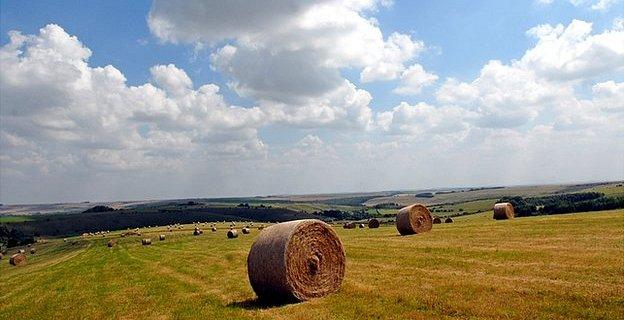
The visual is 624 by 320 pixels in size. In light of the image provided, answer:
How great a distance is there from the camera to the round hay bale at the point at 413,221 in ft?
129

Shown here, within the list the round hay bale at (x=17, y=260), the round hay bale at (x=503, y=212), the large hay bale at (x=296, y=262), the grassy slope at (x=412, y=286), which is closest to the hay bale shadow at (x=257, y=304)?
the grassy slope at (x=412, y=286)

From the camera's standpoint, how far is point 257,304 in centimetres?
1647

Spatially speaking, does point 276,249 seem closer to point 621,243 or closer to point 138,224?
point 621,243

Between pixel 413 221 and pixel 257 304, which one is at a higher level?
pixel 413 221

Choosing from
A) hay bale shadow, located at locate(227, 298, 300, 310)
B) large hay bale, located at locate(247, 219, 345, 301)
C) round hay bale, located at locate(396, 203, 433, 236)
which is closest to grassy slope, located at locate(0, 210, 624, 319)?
hay bale shadow, located at locate(227, 298, 300, 310)

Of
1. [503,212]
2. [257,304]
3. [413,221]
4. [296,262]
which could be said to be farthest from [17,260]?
[503,212]

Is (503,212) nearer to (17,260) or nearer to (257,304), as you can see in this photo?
(257,304)

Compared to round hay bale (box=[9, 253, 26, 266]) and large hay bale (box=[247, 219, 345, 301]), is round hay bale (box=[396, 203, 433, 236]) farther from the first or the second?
round hay bale (box=[9, 253, 26, 266])

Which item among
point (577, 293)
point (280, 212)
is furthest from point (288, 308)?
point (280, 212)

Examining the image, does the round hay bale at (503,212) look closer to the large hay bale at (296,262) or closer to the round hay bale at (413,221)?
the round hay bale at (413,221)

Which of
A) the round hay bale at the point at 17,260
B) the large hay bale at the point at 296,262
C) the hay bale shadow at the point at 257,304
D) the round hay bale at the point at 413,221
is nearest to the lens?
the hay bale shadow at the point at 257,304

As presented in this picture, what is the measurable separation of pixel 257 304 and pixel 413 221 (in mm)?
24968

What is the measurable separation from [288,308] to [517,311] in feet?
22.8

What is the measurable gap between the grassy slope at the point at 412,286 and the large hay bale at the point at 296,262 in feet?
2.18
